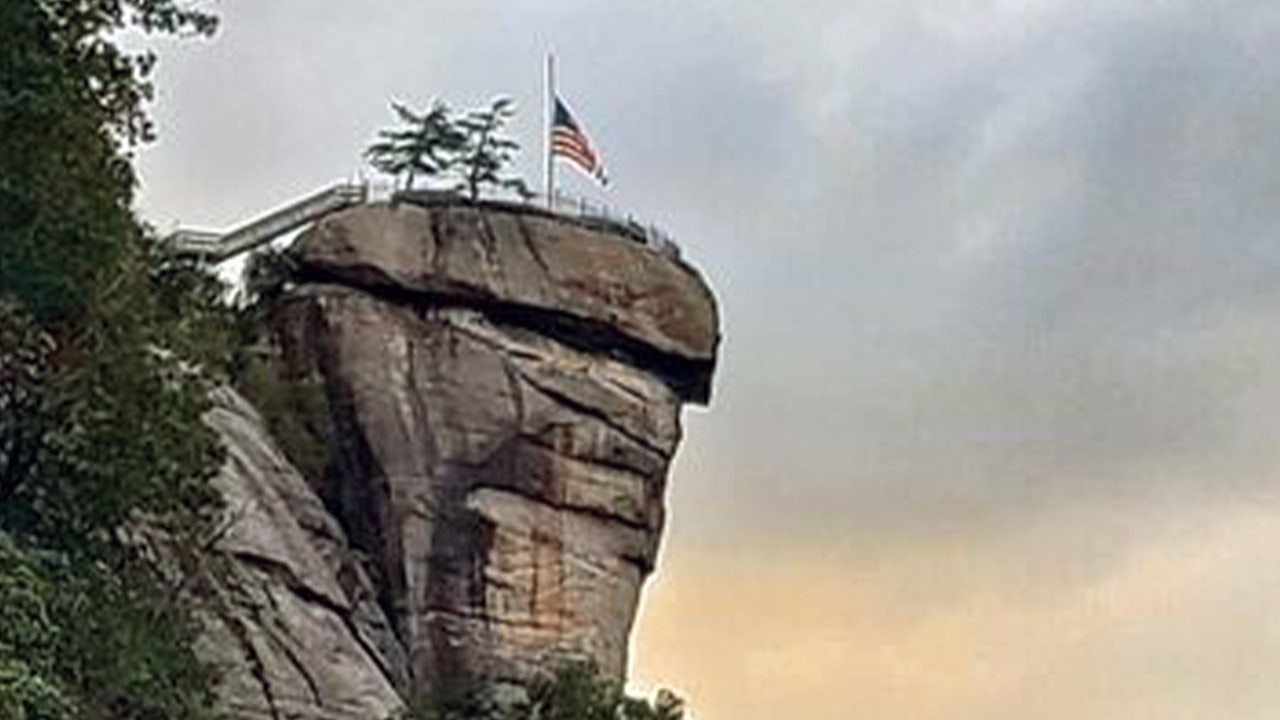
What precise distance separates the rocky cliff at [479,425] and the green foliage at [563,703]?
0.96 metres

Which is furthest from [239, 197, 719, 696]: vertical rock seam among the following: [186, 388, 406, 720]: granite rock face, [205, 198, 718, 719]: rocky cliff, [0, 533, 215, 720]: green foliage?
[0, 533, 215, 720]: green foliage

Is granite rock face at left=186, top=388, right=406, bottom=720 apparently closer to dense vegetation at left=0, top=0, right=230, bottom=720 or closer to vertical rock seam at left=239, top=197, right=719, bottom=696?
vertical rock seam at left=239, top=197, right=719, bottom=696

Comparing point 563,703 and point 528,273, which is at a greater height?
point 528,273

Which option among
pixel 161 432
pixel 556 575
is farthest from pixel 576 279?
pixel 161 432

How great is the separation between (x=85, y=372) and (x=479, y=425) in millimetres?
19187

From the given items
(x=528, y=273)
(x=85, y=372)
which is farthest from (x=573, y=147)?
(x=85, y=372)

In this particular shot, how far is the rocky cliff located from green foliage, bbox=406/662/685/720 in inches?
37.7

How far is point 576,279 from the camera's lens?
48969 millimetres

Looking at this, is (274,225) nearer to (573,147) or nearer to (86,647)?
(573,147)

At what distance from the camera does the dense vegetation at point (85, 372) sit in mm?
27453

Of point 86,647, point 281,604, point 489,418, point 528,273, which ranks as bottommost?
point 86,647

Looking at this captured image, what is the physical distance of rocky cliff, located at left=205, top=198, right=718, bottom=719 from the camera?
150 ft

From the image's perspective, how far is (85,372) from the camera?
2814cm

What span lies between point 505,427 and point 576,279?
3471 millimetres
